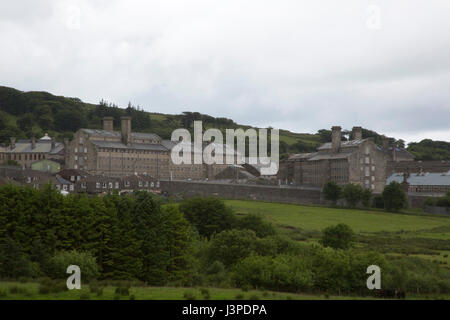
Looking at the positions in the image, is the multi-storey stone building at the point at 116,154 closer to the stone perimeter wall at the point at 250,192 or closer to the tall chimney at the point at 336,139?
the stone perimeter wall at the point at 250,192

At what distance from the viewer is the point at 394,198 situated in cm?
7856

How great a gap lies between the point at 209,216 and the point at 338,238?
15408mm

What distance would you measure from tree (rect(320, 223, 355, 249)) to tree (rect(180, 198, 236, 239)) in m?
12.3

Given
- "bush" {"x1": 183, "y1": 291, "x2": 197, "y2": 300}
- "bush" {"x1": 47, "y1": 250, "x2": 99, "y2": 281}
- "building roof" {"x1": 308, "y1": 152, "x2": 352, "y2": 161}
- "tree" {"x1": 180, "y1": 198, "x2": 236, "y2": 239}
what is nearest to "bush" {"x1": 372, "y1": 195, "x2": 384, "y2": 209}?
"building roof" {"x1": 308, "y1": 152, "x2": 352, "y2": 161}

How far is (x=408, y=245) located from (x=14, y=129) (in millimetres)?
116160

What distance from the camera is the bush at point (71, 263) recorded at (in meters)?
31.0

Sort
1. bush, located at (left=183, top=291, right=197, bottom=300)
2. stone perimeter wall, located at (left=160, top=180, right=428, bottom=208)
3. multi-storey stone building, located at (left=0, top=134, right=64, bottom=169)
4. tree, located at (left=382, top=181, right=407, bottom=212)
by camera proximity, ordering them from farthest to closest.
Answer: multi-storey stone building, located at (left=0, top=134, right=64, bottom=169) → stone perimeter wall, located at (left=160, top=180, right=428, bottom=208) → tree, located at (left=382, top=181, right=407, bottom=212) → bush, located at (left=183, top=291, right=197, bottom=300)

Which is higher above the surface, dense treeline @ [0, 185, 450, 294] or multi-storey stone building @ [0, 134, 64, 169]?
multi-storey stone building @ [0, 134, 64, 169]

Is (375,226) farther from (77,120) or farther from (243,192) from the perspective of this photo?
(77,120)

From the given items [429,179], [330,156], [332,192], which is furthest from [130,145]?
[429,179]

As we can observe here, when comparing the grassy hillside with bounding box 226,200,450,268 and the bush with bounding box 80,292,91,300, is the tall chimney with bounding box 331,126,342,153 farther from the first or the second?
the bush with bounding box 80,292,91,300

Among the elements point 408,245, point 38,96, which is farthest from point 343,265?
point 38,96

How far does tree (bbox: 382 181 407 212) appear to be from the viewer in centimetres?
7844
